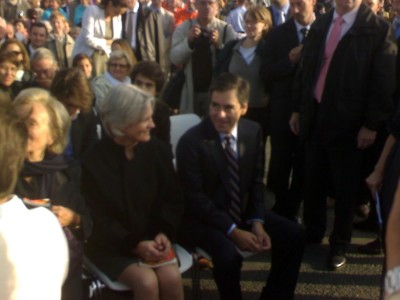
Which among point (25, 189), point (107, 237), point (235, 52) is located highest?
point (235, 52)

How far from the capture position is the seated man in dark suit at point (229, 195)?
3557mm

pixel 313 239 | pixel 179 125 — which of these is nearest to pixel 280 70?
pixel 179 125

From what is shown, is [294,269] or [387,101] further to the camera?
[387,101]

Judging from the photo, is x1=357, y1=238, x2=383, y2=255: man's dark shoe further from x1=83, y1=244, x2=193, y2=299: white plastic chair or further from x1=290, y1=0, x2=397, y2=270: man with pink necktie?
x1=83, y1=244, x2=193, y2=299: white plastic chair

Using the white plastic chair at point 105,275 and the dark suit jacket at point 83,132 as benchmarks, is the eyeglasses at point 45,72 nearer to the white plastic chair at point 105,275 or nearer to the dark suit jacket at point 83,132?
the dark suit jacket at point 83,132

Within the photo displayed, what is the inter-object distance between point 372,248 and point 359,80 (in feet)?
4.17

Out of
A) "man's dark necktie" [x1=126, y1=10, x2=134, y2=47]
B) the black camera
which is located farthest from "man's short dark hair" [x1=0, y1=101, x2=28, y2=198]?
"man's dark necktie" [x1=126, y1=10, x2=134, y2=47]

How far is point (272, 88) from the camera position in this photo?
197 inches

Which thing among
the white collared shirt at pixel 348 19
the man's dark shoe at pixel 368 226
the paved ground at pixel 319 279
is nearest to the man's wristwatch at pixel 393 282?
the paved ground at pixel 319 279

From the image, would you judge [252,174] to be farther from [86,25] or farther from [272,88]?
[86,25]

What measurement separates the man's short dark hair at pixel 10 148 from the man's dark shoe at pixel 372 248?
3.25m

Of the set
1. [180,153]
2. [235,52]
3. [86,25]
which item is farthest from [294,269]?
[86,25]

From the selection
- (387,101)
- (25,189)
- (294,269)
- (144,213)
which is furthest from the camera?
(387,101)

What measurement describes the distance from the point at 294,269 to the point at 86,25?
12.9 feet
